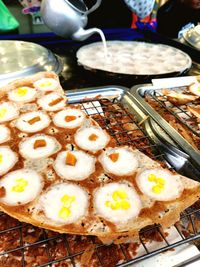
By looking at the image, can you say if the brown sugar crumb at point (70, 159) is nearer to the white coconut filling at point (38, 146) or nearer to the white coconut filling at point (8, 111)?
the white coconut filling at point (38, 146)

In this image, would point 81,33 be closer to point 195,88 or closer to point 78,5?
point 78,5

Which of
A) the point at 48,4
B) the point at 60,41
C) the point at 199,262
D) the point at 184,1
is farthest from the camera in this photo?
the point at 184,1

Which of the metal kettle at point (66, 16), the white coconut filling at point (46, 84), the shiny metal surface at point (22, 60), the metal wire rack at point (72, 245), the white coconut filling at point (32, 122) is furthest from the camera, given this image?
the metal kettle at point (66, 16)

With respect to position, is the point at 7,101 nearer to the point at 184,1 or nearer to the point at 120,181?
the point at 120,181

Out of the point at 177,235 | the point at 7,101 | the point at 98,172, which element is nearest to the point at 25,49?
the point at 7,101

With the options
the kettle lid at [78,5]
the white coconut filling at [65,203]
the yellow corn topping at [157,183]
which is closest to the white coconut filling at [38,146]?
the white coconut filling at [65,203]

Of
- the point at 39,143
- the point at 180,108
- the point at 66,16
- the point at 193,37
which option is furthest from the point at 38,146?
the point at 193,37
